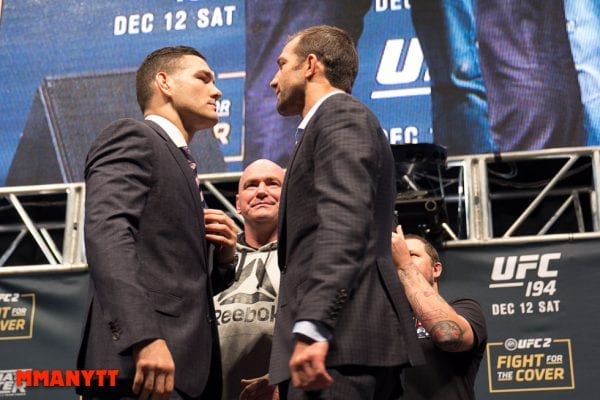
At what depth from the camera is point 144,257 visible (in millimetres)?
2441

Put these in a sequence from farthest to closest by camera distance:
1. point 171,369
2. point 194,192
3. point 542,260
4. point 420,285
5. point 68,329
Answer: point 68,329 → point 542,260 → point 420,285 → point 194,192 → point 171,369

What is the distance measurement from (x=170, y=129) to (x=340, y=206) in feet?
2.31

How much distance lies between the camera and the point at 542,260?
568cm

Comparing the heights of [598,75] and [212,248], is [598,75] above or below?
above

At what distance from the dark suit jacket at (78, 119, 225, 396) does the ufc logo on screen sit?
10.9 feet

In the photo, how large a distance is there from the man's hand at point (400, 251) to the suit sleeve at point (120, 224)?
113cm

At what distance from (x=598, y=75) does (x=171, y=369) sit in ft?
13.5

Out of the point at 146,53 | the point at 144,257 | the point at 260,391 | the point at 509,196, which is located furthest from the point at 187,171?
the point at 146,53

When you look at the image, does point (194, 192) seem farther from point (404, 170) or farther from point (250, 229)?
point (404, 170)

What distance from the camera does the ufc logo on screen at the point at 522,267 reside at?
5652 mm

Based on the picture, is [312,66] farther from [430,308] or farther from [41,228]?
[41,228]

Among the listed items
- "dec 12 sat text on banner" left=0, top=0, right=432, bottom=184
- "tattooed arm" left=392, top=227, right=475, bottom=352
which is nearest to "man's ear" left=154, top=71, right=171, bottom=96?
"tattooed arm" left=392, top=227, right=475, bottom=352

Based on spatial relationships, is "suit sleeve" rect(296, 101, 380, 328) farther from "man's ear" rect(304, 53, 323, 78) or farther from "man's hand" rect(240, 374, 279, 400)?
"man's hand" rect(240, 374, 279, 400)

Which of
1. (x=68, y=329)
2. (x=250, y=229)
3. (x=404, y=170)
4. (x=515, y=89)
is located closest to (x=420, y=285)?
(x=250, y=229)
